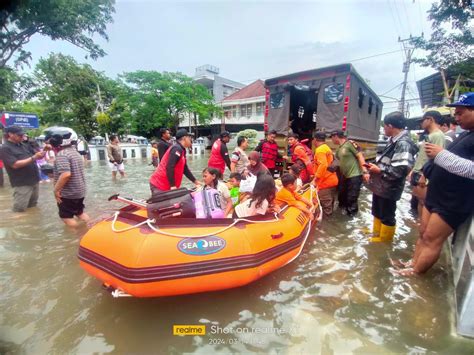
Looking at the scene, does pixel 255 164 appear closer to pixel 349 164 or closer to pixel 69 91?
pixel 349 164

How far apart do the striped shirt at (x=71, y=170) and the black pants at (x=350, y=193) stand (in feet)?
14.4

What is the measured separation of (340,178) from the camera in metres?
4.81

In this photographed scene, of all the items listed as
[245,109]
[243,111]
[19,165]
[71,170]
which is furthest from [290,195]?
[243,111]

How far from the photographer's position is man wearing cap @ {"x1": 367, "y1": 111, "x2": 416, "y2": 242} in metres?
3.03

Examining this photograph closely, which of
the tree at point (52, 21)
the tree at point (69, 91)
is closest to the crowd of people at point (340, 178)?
the tree at point (52, 21)

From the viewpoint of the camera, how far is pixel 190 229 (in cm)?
227

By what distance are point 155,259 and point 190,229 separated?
1.30ft

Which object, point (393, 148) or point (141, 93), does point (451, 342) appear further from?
point (141, 93)

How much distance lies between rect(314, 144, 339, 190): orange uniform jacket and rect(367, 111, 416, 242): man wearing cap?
37.9 inches

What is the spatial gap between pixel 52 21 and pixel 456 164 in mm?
12619

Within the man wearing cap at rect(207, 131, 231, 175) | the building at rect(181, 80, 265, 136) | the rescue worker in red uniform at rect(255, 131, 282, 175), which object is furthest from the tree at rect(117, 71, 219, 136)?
the man wearing cap at rect(207, 131, 231, 175)

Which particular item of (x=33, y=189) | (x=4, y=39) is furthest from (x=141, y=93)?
(x=33, y=189)

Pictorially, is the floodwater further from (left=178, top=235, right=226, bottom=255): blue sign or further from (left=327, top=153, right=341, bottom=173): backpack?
(left=327, top=153, right=341, bottom=173): backpack

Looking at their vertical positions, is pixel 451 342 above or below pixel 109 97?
below
